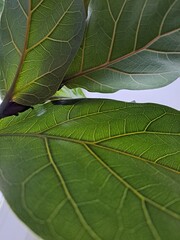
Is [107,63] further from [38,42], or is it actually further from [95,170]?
[95,170]

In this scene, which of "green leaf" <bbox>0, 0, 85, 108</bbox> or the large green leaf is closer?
the large green leaf

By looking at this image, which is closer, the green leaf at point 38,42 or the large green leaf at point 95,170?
the large green leaf at point 95,170

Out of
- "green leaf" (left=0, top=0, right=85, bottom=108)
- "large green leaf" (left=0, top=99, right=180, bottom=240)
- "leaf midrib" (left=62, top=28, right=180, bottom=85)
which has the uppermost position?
"green leaf" (left=0, top=0, right=85, bottom=108)

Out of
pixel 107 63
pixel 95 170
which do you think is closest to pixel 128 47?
pixel 107 63

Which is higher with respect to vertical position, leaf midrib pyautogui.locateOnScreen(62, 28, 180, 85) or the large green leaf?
leaf midrib pyautogui.locateOnScreen(62, 28, 180, 85)

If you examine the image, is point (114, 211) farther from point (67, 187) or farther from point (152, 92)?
point (152, 92)
